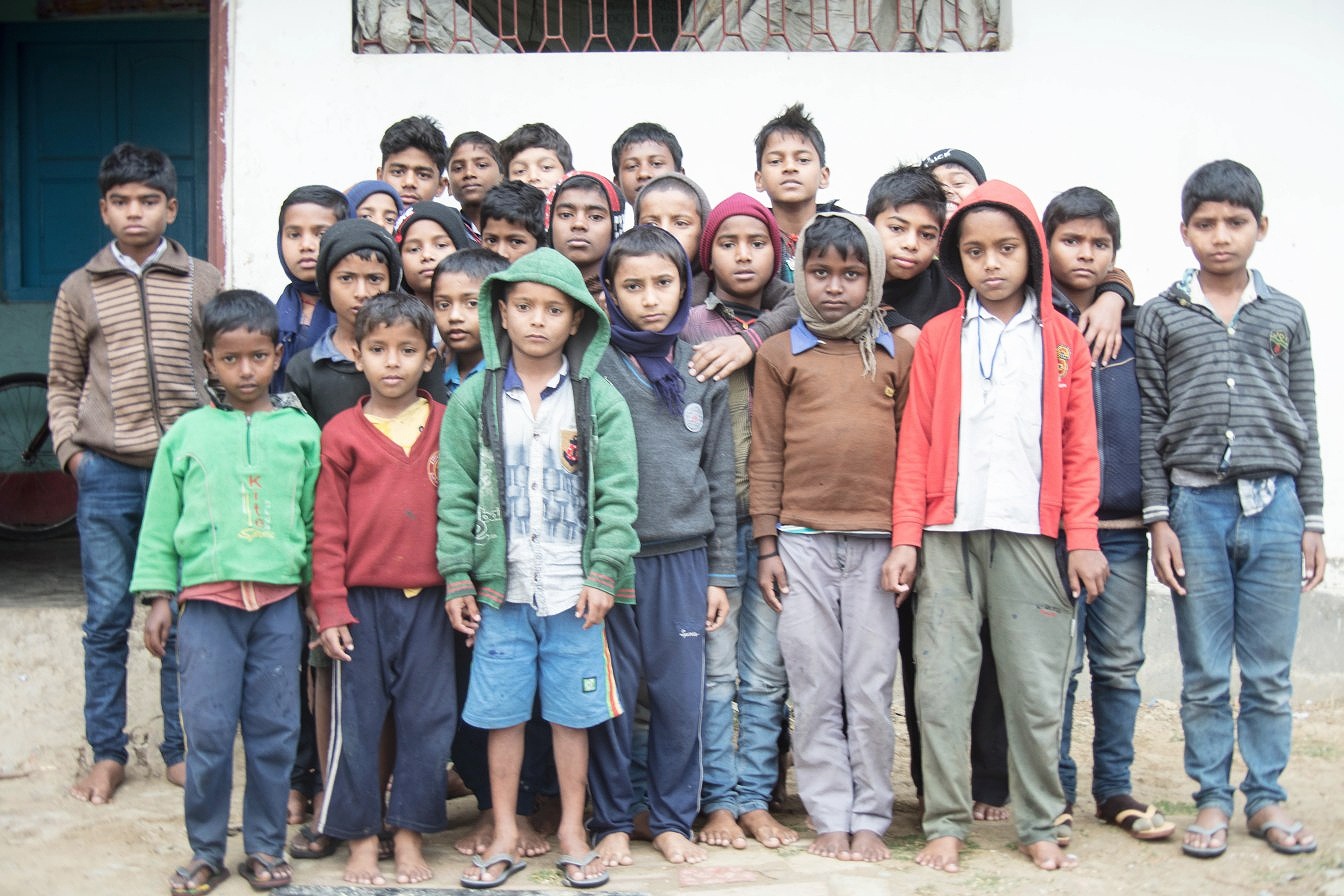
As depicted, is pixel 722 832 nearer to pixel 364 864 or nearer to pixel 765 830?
pixel 765 830

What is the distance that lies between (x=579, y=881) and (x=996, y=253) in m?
1.85

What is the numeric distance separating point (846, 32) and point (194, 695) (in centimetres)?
357

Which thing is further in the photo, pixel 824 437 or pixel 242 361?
pixel 824 437

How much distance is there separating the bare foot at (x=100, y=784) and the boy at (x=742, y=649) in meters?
1.79

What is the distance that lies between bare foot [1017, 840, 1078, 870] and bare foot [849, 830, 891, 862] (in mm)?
360

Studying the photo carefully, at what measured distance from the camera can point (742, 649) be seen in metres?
3.47

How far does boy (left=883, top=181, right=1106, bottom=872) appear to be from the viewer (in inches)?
126

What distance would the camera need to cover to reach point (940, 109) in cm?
492

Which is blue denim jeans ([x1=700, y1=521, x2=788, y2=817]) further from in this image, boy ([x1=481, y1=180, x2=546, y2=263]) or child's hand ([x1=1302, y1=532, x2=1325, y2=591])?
child's hand ([x1=1302, y1=532, x2=1325, y2=591])

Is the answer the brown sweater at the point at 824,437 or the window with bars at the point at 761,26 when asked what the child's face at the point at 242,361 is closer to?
the brown sweater at the point at 824,437

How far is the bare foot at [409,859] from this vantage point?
307cm

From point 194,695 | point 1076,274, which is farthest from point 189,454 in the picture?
point 1076,274

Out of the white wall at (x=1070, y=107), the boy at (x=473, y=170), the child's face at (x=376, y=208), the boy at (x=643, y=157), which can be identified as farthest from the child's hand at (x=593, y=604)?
the white wall at (x=1070, y=107)

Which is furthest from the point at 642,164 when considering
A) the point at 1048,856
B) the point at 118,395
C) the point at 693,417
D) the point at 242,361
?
the point at 1048,856
